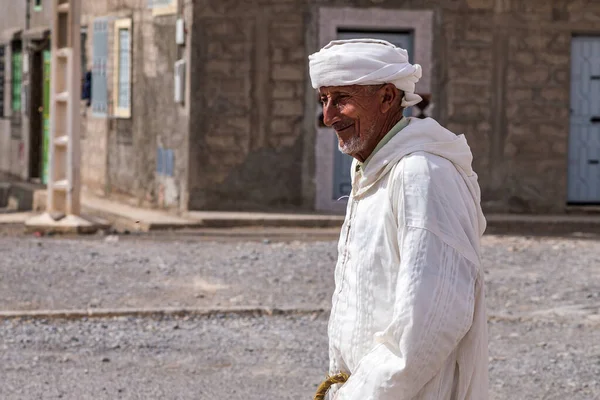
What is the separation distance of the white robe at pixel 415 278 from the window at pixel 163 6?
1257 cm

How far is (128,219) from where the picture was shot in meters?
14.3

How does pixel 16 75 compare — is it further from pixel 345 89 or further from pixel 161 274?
pixel 345 89

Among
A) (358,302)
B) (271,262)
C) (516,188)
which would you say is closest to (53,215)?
(271,262)

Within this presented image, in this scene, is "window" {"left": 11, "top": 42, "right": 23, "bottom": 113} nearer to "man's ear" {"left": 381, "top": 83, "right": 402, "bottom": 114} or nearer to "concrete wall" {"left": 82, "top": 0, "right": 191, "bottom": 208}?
"concrete wall" {"left": 82, "top": 0, "right": 191, "bottom": 208}

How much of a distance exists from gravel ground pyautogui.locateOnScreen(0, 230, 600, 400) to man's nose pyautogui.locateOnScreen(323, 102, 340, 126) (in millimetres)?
3473

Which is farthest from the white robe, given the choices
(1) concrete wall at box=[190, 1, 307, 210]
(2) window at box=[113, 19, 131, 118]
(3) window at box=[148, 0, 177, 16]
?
(2) window at box=[113, 19, 131, 118]

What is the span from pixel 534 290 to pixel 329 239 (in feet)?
12.2

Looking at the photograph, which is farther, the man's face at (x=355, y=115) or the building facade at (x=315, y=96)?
the building facade at (x=315, y=96)

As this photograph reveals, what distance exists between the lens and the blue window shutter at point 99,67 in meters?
17.6

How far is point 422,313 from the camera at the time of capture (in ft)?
8.25

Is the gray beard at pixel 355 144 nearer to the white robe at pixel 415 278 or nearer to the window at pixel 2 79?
the white robe at pixel 415 278

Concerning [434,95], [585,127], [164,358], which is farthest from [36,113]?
[164,358]

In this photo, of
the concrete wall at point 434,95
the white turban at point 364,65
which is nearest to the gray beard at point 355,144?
the white turban at point 364,65

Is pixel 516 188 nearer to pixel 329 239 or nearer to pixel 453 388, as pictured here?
pixel 329 239
